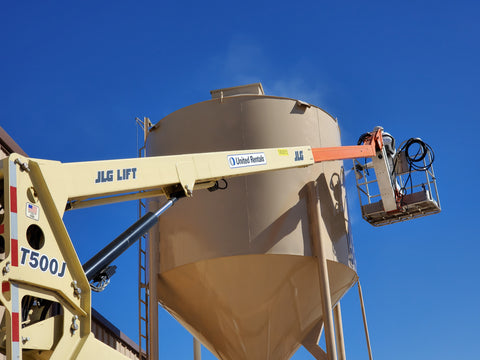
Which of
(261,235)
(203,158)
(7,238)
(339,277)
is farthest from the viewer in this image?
(339,277)

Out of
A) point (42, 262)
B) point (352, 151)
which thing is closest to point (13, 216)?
point (42, 262)

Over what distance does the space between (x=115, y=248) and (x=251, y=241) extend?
11.6ft

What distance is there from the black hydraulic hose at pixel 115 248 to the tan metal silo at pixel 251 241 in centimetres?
293

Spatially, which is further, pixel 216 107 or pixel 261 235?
pixel 216 107

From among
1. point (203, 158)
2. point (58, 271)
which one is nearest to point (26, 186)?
point (58, 271)

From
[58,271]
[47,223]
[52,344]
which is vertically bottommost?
[52,344]

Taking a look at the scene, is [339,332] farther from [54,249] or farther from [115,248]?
[54,249]

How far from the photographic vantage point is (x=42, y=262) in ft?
16.9

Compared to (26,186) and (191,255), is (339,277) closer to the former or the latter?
(191,255)

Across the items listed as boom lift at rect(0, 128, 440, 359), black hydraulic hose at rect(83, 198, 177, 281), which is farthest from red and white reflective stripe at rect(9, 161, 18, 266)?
black hydraulic hose at rect(83, 198, 177, 281)

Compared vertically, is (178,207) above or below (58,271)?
above

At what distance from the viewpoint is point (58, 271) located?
529 cm

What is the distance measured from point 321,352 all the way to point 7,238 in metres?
6.74

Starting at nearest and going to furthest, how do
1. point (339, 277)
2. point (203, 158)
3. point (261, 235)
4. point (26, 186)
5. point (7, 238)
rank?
point (7, 238) → point (26, 186) → point (203, 158) → point (261, 235) → point (339, 277)
